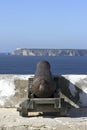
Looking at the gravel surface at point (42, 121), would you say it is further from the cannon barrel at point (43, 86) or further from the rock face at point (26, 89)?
the rock face at point (26, 89)

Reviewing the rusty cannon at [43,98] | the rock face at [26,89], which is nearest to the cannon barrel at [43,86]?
the rusty cannon at [43,98]

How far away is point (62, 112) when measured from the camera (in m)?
8.88

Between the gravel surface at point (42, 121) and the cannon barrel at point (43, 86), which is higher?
the cannon barrel at point (43, 86)

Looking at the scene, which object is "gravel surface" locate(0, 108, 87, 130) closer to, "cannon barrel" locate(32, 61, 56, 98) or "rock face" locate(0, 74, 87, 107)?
"cannon barrel" locate(32, 61, 56, 98)

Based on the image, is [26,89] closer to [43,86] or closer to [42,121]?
[43,86]

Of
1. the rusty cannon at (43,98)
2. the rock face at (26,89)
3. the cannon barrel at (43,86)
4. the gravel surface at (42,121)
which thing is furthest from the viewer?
the rock face at (26,89)

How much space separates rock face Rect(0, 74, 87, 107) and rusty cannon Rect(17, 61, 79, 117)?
2.89 feet

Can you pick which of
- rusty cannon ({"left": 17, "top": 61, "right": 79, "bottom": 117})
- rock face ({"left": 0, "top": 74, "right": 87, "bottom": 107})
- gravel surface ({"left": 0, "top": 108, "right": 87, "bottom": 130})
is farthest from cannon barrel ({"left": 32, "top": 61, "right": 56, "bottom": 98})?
rock face ({"left": 0, "top": 74, "right": 87, "bottom": 107})

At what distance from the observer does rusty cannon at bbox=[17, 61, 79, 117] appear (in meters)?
8.76

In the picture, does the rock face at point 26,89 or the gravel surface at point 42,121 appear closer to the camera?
the gravel surface at point 42,121

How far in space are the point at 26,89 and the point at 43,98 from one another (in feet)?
4.72

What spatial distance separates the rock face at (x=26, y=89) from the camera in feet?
33.6

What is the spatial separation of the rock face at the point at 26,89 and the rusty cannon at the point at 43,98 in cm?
88

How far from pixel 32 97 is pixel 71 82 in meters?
1.49
